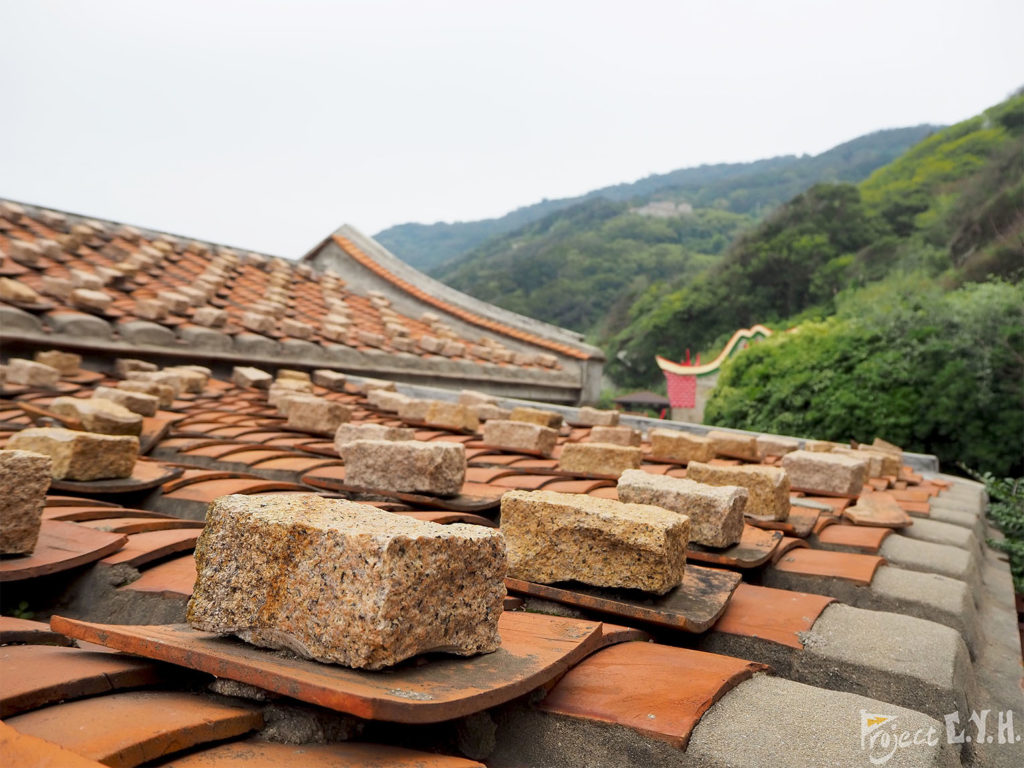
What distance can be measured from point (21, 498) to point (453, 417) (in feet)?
10.5

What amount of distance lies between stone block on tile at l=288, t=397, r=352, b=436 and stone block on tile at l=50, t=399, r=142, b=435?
0.93 meters

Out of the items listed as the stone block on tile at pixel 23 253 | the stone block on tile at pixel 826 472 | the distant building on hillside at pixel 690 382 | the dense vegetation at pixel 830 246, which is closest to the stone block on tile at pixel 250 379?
the stone block on tile at pixel 23 253

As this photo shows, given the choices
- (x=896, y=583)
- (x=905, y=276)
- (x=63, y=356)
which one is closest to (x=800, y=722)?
(x=896, y=583)

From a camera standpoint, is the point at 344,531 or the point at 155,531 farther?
the point at 155,531

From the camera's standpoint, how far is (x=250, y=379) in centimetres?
626

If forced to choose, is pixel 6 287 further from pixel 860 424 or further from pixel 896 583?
pixel 860 424

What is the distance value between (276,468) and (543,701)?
7.34 ft

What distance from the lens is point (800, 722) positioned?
1341 mm

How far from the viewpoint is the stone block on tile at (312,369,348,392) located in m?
6.86

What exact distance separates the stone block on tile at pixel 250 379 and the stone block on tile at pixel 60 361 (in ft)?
4.09

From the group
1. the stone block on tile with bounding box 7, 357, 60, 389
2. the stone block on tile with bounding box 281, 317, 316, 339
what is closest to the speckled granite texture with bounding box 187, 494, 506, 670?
the stone block on tile with bounding box 7, 357, 60, 389

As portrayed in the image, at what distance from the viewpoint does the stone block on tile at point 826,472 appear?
3955 mm

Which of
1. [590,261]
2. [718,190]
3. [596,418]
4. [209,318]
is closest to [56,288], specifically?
[209,318]

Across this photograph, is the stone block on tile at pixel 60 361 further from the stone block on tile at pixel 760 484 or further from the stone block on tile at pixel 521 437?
the stone block on tile at pixel 760 484
